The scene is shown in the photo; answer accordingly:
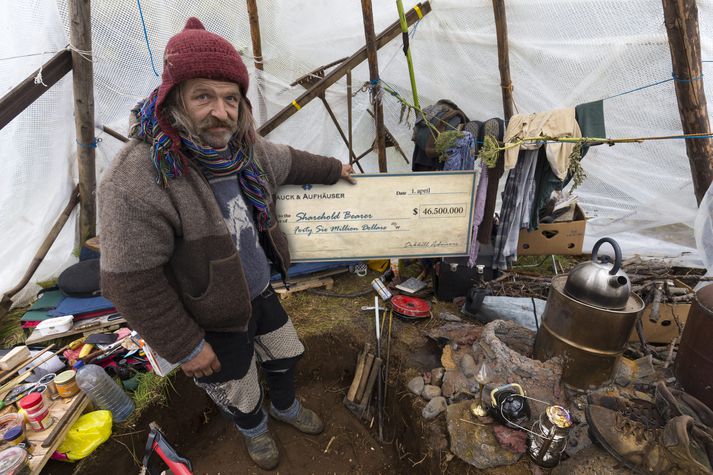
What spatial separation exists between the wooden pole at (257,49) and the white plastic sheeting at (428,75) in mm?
48

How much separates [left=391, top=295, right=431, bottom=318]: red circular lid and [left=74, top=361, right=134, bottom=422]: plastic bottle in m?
2.40

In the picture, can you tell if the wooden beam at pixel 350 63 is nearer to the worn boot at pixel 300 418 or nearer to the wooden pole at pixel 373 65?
the wooden pole at pixel 373 65

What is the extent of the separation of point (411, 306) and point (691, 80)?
118 inches

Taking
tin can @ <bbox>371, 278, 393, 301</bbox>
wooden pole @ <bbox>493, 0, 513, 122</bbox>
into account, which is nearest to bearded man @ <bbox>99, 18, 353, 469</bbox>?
tin can @ <bbox>371, 278, 393, 301</bbox>

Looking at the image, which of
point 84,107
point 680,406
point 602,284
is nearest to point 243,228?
point 602,284

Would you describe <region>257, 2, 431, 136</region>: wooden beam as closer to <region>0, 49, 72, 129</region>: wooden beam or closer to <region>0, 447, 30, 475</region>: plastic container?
<region>0, 49, 72, 129</region>: wooden beam

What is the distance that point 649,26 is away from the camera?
10.2 ft

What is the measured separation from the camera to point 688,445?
64.0 inches

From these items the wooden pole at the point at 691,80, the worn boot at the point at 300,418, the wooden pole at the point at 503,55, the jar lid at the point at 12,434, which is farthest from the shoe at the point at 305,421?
the wooden pole at the point at 691,80

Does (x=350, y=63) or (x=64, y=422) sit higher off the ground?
(x=350, y=63)

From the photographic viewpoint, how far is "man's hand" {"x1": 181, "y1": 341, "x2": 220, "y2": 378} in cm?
176

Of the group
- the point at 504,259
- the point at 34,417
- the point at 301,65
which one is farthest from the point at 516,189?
Answer: the point at 34,417

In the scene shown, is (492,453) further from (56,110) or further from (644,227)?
(56,110)

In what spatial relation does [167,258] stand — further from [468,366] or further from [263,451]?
[468,366]
